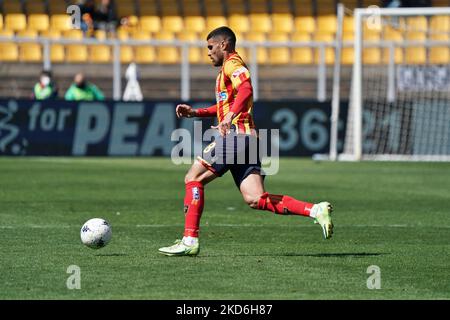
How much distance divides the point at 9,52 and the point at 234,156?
62.8ft

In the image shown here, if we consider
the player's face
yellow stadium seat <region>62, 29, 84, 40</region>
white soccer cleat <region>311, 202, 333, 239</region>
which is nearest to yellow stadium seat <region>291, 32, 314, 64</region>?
yellow stadium seat <region>62, 29, 84, 40</region>

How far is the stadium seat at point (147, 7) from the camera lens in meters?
31.9

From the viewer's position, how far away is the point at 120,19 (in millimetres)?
30766

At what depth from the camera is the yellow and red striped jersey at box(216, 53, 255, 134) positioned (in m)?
10.0

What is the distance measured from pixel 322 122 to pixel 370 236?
44.8 feet

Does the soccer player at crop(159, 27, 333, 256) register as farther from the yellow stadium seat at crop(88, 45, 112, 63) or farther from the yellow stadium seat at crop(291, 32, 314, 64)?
the yellow stadium seat at crop(291, 32, 314, 64)

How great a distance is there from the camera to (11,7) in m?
30.9

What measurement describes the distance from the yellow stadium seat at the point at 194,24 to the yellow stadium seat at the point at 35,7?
3.86 metres

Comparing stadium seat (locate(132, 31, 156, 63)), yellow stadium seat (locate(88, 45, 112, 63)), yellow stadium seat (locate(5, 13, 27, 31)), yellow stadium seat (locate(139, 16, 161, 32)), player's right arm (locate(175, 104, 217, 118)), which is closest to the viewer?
player's right arm (locate(175, 104, 217, 118))

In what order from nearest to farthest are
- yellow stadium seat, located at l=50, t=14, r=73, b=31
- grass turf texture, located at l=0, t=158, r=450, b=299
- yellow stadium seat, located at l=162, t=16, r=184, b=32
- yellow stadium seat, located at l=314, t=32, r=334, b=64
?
1. grass turf texture, located at l=0, t=158, r=450, b=299
2. yellow stadium seat, located at l=314, t=32, r=334, b=64
3. yellow stadium seat, located at l=50, t=14, r=73, b=31
4. yellow stadium seat, located at l=162, t=16, r=184, b=32

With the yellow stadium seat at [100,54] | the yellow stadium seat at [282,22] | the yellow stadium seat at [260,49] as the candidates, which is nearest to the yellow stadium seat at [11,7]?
the yellow stadium seat at [100,54]

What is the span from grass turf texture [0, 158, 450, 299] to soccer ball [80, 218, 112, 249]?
13 centimetres

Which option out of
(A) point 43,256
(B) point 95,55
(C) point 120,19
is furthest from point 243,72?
(C) point 120,19

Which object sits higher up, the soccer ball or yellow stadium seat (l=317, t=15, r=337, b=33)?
yellow stadium seat (l=317, t=15, r=337, b=33)
